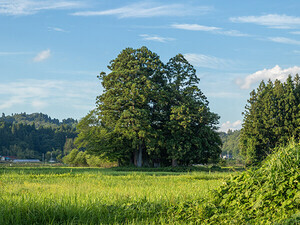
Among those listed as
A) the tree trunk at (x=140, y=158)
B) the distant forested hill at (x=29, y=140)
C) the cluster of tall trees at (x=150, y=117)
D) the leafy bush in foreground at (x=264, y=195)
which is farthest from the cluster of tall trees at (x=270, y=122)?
the distant forested hill at (x=29, y=140)

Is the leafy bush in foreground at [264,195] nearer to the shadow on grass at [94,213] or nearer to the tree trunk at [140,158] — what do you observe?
the shadow on grass at [94,213]

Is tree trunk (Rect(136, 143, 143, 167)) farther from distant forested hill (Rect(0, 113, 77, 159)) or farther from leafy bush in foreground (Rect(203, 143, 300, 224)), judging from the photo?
distant forested hill (Rect(0, 113, 77, 159))

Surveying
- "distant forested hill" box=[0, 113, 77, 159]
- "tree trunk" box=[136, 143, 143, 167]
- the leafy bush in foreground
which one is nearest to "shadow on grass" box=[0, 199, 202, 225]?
the leafy bush in foreground

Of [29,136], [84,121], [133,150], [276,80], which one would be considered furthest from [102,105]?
[29,136]

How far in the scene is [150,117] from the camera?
37250mm

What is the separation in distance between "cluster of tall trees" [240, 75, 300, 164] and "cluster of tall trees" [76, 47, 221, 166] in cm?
786

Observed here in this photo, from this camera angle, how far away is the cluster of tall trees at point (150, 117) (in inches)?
1426

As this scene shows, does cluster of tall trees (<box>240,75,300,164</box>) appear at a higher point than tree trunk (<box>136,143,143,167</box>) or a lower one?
higher

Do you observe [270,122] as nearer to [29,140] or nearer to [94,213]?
[94,213]

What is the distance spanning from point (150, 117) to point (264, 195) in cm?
2939

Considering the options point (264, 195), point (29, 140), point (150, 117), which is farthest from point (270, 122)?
point (29, 140)

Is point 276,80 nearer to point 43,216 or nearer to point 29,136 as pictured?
point 43,216

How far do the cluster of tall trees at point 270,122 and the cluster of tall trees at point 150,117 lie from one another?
7.86 meters

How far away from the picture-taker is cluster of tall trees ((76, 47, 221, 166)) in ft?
119
